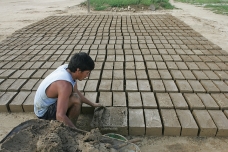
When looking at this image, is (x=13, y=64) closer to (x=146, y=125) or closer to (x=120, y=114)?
A: (x=120, y=114)

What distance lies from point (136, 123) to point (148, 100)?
0.54 meters

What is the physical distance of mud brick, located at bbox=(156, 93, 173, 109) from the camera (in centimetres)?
270

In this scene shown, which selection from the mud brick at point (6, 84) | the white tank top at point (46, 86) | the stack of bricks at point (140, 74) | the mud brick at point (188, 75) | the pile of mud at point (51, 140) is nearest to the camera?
the pile of mud at point (51, 140)

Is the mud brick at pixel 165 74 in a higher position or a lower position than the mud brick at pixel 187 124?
higher

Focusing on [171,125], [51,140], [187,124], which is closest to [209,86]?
[187,124]

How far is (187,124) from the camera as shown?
2.39 m

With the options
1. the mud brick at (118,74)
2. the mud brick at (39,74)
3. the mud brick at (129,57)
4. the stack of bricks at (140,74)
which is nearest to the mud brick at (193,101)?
the stack of bricks at (140,74)

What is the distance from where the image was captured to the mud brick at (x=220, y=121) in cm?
234

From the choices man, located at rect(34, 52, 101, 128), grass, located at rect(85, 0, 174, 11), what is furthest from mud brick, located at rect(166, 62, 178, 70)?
grass, located at rect(85, 0, 174, 11)

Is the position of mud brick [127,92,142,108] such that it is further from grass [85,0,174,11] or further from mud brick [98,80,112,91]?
grass [85,0,174,11]

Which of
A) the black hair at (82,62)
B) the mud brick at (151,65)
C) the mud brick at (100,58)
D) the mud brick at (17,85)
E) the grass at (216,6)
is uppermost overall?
the grass at (216,6)

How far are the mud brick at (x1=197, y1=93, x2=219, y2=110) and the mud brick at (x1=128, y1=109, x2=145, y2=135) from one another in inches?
38.4

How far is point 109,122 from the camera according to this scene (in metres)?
2.40

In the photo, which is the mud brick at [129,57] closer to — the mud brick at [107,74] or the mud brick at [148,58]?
the mud brick at [148,58]
